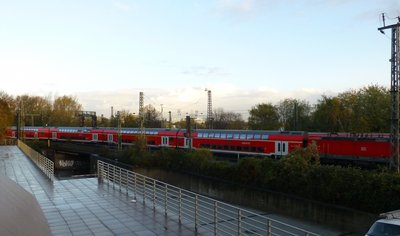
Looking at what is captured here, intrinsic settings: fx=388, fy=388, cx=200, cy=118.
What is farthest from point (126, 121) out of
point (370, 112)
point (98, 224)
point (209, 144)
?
point (98, 224)

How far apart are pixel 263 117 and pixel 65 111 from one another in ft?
169

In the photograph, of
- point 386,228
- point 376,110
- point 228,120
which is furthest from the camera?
point 228,120

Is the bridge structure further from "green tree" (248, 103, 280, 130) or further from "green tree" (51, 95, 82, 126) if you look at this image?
"green tree" (51, 95, 82, 126)

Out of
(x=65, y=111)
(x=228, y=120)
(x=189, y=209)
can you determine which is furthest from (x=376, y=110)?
(x=65, y=111)

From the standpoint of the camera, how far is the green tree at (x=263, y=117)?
234ft

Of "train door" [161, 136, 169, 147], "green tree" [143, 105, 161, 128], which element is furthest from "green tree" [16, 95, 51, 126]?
"train door" [161, 136, 169, 147]

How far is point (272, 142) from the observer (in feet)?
121

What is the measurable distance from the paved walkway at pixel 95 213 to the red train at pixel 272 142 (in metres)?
18.8

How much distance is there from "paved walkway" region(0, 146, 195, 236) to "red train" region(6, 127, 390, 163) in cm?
1882

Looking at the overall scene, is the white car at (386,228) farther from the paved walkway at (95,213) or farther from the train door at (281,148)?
the train door at (281,148)

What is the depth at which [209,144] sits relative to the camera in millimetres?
43344

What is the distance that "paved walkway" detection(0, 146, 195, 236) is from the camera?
10.1 metres

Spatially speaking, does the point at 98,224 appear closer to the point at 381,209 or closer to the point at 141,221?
the point at 141,221

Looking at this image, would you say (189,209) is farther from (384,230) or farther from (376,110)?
(376,110)
